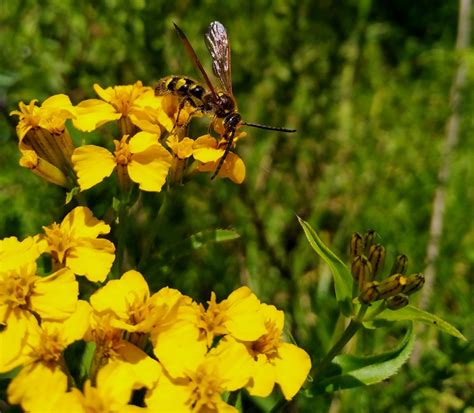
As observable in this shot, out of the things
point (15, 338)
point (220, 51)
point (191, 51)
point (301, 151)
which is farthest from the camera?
point (301, 151)

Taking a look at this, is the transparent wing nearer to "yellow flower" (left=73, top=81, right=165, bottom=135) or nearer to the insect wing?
the insect wing

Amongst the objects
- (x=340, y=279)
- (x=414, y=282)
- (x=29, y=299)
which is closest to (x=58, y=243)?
(x=29, y=299)

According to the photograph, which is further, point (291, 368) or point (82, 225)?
point (82, 225)

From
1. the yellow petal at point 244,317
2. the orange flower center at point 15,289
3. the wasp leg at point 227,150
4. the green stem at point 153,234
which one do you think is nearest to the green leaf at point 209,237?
the green stem at point 153,234

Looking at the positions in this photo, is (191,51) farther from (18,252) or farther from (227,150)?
(18,252)

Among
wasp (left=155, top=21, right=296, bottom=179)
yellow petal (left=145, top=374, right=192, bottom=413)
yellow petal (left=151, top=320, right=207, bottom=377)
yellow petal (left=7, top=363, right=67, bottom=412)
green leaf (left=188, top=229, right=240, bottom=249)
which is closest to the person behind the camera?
yellow petal (left=7, top=363, right=67, bottom=412)

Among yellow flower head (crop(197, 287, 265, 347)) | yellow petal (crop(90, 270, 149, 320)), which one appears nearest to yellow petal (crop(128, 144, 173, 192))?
yellow petal (crop(90, 270, 149, 320))

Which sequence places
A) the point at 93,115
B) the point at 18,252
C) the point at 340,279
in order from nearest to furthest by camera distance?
1. the point at 18,252
2. the point at 340,279
3. the point at 93,115

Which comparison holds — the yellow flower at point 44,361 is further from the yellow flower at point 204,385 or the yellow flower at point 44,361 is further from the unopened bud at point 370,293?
the unopened bud at point 370,293
